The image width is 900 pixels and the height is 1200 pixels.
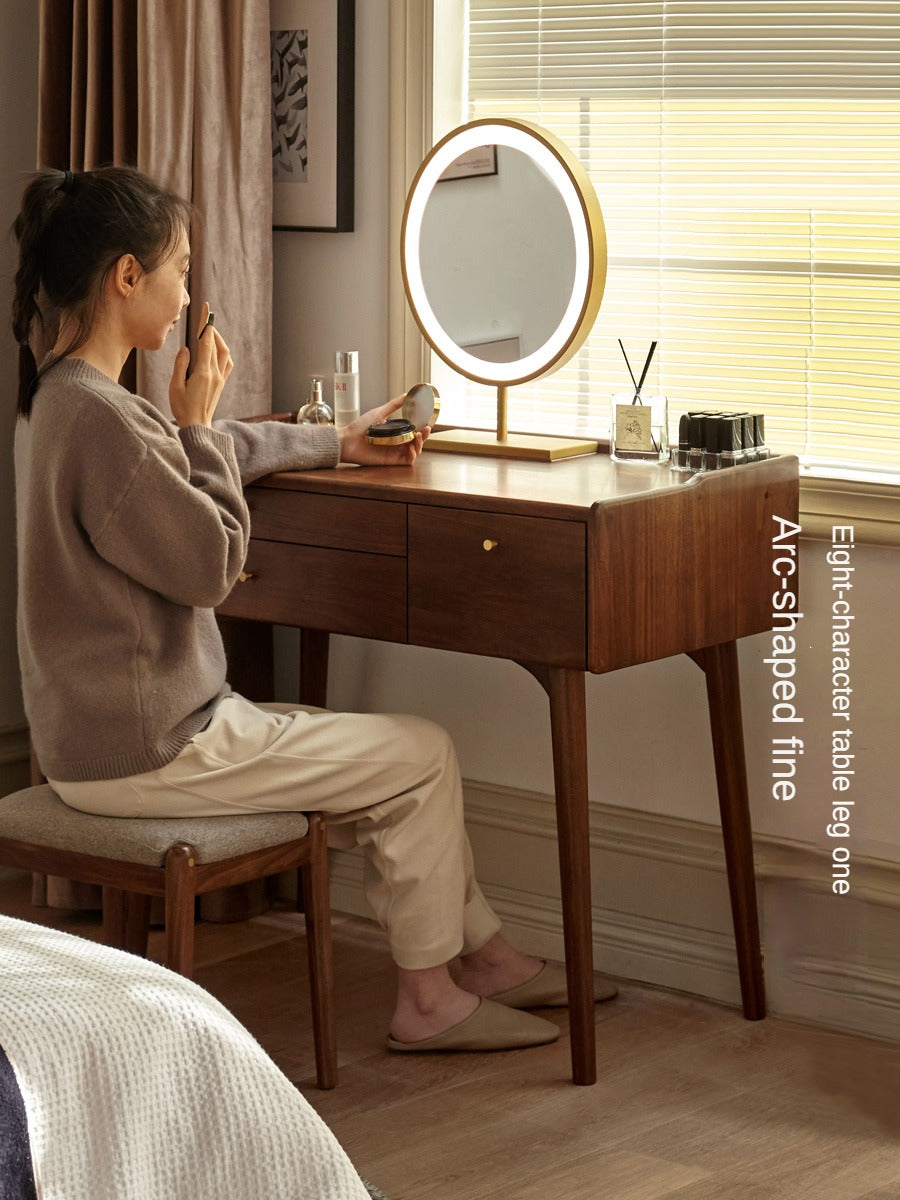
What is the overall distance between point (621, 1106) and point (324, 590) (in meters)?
Answer: 0.82

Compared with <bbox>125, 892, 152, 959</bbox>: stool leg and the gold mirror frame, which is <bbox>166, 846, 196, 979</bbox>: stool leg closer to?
<bbox>125, 892, 152, 959</bbox>: stool leg

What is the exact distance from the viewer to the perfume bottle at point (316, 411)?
274 centimetres

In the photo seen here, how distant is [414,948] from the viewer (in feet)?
7.95

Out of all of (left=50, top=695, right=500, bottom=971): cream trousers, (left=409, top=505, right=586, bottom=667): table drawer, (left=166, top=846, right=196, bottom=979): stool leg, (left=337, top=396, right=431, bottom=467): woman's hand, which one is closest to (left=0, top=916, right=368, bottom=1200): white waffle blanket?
(left=166, top=846, right=196, bottom=979): stool leg

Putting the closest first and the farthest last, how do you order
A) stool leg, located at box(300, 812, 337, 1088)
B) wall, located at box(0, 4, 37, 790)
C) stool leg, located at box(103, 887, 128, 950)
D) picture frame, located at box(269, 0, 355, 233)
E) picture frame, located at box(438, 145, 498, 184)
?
stool leg, located at box(300, 812, 337, 1088)
stool leg, located at box(103, 887, 128, 950)
picture frame, located at box(438, 145, 498, 184)
picture frame, located at box(269, 0, 355, 233)
wall, located at box(0, 4, 37, 790)

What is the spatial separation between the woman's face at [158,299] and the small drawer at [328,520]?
328mm

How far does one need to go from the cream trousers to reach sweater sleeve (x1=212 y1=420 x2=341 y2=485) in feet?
1.13

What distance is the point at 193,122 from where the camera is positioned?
113 inches

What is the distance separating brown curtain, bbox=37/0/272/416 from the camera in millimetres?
2826

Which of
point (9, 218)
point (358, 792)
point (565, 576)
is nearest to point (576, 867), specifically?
point (358, 792)

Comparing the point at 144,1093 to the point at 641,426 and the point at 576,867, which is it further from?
the point at 641,426

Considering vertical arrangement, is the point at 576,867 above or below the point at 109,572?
below

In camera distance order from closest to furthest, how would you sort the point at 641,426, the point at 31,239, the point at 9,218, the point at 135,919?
the point at 31,239
the point at 135,919
the point at 641,426
the point at 9,218

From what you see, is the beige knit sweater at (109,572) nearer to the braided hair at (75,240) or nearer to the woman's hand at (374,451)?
the braided hair at (75,240)
